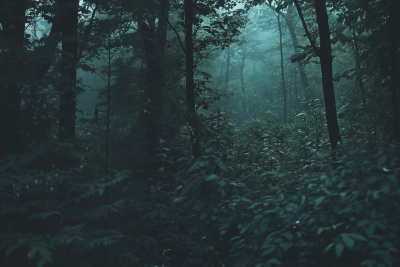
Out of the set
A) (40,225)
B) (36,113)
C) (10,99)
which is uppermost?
(10,99)

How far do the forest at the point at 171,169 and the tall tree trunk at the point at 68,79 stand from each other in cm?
3

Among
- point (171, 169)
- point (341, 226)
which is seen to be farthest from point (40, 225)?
point (171, 169)

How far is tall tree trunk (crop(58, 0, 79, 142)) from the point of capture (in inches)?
204

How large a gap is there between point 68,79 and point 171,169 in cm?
536

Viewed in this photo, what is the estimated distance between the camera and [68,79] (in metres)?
5.00

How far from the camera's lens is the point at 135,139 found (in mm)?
9578

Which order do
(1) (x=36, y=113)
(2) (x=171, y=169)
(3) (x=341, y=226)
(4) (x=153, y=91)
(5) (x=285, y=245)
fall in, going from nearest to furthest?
(5) (x=285, y=245)
(3) (x=341, y=226)
(1) (x=36, y=113)
(2) (x=171, y=169)
(4) (x=153, y=91)

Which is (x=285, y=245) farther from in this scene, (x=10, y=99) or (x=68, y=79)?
(x=10, y=99)

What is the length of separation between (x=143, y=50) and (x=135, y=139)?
3259 millimetres

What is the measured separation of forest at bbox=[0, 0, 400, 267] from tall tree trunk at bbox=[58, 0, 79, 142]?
0.10ft

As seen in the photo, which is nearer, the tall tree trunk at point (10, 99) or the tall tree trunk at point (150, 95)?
the tall tree trunk at point (10, 99)

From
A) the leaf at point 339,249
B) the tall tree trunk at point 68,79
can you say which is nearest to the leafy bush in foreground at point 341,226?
the leaf at point 339,249

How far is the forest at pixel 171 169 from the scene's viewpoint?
9.73ft

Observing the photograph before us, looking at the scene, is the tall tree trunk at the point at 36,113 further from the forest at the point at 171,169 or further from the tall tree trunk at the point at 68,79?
the tall tree trunk at the point at 68,79
